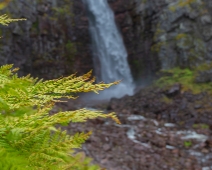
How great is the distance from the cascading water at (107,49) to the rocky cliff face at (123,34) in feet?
1.57

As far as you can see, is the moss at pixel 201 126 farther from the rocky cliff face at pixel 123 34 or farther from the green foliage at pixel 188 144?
the rocky cliff face at pixel 123 34

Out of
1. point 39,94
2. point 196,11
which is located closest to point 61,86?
point 39,94

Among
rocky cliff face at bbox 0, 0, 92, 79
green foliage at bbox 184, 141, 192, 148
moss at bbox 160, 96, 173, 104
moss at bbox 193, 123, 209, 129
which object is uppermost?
rocky cliff face at bbox 0, 0, 92, 79

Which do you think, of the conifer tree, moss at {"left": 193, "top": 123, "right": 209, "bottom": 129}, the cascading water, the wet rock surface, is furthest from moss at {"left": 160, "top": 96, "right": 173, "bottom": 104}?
the conifer tree

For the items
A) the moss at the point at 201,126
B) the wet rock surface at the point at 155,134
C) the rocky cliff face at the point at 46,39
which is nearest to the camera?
the wet rock surface at the point at 155,134

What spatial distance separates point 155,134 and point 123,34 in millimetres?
11761

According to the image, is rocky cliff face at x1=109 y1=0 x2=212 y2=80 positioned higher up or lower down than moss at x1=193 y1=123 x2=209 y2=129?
higher up

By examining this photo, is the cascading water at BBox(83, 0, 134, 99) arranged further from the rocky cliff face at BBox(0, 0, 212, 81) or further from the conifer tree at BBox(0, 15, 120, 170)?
the conifer tree at BBox(0, 15, 120, 170)

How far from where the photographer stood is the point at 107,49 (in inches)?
736

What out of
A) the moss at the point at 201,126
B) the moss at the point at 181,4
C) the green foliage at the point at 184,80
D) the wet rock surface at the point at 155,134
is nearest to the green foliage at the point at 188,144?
the wet rock surface at the point at 155,134

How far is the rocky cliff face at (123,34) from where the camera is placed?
45.4 ft

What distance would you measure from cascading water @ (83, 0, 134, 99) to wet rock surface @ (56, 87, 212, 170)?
17.8 ft

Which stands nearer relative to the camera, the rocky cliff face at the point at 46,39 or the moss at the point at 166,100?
the moss at the point at 166,100

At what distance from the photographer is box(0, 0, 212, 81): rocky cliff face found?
13844mm
